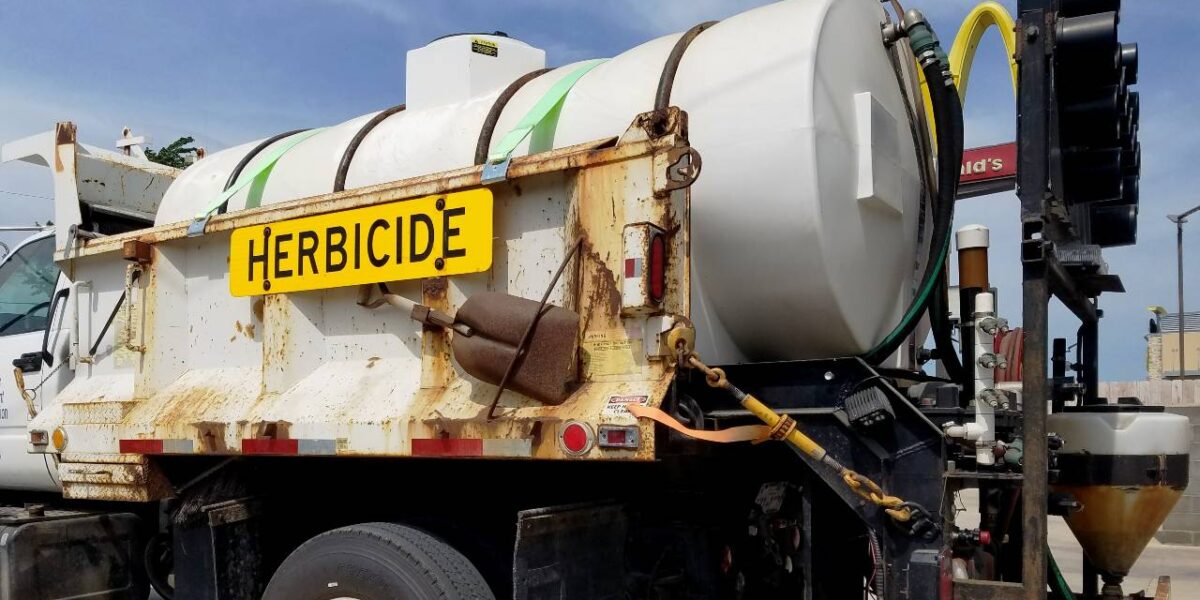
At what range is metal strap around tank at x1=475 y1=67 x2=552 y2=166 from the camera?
3900 mm

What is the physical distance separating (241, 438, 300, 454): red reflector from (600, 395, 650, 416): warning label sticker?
4.25 feet

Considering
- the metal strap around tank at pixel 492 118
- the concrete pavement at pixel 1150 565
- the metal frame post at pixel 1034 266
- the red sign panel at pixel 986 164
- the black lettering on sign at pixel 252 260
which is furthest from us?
the concrete pavement at pixel 1150 565

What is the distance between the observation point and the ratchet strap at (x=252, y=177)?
4.33 meters

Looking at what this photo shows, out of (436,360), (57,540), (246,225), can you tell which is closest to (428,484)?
(436,360)

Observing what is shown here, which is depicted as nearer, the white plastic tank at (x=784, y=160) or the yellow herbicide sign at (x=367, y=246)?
the white plastic tank at (x=784, y=160)

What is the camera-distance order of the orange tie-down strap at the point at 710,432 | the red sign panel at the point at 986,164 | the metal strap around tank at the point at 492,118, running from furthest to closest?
the red sign panel at the point at 986,164 < the metal strap around tank at the point at 492,118 < the orange tie-down strap at the point at 710,432

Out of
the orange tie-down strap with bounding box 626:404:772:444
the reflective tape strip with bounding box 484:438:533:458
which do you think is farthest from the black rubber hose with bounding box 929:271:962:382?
the reflective tape strip with bounding box 484:438:533:458

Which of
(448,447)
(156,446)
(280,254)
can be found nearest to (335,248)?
(280,254)

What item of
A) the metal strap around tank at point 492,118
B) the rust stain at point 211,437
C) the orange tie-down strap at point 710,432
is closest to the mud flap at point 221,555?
the rust stain at point 211,437

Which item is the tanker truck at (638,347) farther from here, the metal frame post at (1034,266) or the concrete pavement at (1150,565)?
the concrete pavement at (1150,565)

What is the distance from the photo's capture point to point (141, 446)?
430 cm

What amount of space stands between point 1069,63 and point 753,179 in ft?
3.80

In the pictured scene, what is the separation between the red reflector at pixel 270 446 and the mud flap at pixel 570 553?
976 millimetres

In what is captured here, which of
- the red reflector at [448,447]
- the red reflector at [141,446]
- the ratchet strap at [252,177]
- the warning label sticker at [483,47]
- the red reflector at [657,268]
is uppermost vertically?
the warning label sticker at [483,47]
